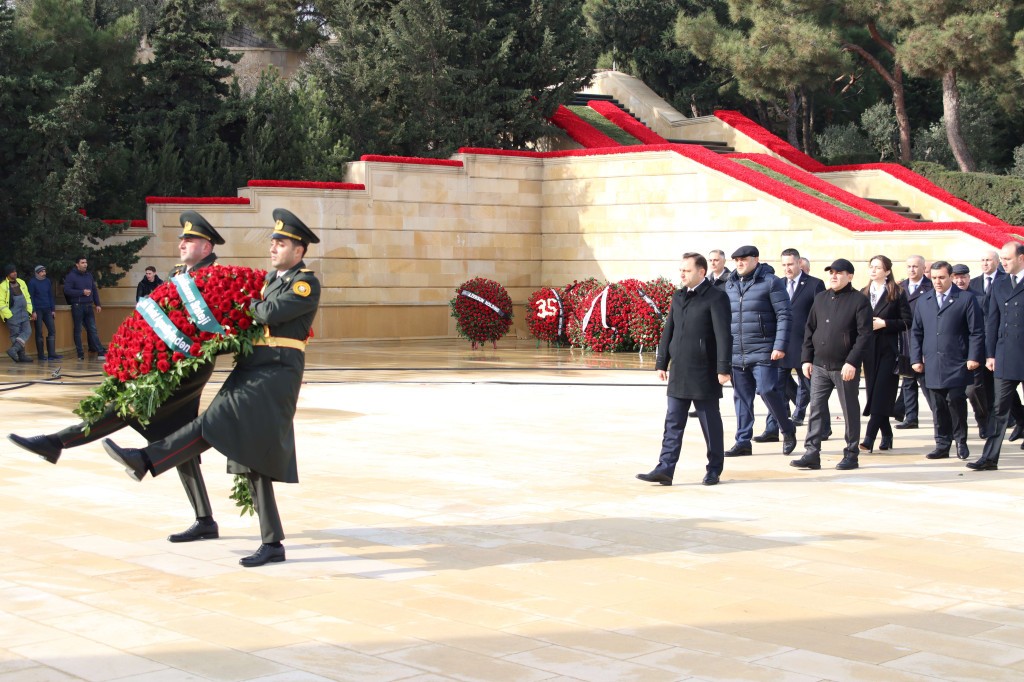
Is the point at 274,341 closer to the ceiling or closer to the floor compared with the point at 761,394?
closer to the ceiling

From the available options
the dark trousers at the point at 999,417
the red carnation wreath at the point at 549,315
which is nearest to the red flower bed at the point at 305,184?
the red carnation wreath at the point at 549,315

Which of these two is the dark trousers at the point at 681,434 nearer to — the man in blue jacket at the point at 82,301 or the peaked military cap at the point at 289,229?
the peaked military cap at the point at 289,229

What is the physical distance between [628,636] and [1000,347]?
20.9 feet

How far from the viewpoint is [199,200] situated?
24672 mm

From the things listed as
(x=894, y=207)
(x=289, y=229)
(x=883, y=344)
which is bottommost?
(x=883, y=344)

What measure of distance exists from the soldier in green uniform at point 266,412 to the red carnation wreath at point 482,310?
56.1 ft

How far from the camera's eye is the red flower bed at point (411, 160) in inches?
1016

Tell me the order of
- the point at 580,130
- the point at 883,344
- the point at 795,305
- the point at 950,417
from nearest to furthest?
the point at 950,417, the point at 883,344, the point at 795,305, the point at 580,130

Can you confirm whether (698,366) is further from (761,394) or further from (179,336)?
(179,336)

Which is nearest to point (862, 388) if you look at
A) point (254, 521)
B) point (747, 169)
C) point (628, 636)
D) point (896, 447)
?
point (896, 447)

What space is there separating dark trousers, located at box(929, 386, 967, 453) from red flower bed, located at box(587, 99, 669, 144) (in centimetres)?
1917

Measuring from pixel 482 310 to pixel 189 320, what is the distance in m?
17.3

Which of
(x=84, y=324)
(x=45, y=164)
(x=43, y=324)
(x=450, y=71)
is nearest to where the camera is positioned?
(x=43, y=324)

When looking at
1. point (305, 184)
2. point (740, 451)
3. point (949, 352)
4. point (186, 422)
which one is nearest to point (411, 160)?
point (305, 184)
